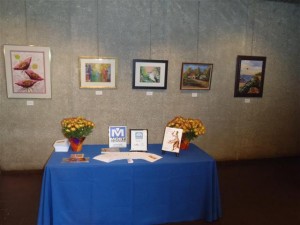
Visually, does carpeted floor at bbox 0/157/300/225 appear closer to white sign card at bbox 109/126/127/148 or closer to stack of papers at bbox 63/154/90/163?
stack of papers at bbox 63/154/90/163

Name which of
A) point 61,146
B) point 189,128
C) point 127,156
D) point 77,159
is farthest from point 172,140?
point 61,146

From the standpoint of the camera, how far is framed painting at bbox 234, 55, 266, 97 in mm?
4512

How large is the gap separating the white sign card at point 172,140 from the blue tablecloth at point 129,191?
10 cm

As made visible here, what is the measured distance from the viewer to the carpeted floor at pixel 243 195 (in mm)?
2771

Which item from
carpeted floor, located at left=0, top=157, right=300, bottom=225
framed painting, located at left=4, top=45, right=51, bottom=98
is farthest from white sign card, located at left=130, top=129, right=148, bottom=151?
framed painting, located at left=4, top=45, right=51, bottom=98

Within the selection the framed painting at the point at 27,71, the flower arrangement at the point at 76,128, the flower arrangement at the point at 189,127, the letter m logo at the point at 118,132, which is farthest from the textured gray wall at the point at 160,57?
the flower arrangement at the point at 189,127

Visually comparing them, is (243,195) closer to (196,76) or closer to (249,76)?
(196,76)

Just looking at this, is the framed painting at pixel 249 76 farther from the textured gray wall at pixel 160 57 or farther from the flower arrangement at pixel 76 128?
the flower arrangement at pixel 76 128

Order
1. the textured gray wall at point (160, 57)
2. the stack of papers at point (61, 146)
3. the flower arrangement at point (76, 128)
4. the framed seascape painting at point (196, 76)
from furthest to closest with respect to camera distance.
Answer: the framed seascape painting at point (196, 76) → the textured gray wall at point (160, 57) → the stack of papers at point (61, 146) → the flower arrangement at point (76, 128)

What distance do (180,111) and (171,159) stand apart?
6.50ft

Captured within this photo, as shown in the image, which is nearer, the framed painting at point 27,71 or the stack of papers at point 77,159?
the stack of papers at point 77,159

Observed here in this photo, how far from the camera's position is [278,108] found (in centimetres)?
486

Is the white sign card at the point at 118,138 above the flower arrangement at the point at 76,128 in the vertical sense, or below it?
below

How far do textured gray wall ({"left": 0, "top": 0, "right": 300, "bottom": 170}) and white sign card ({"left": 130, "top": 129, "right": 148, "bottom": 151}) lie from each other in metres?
1.47
